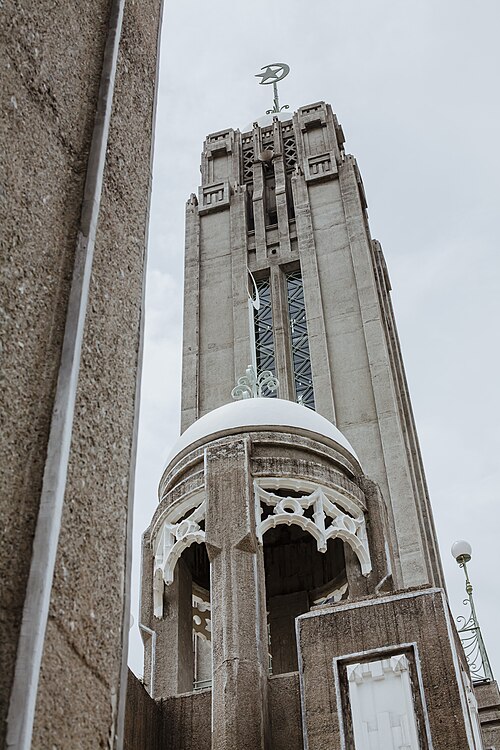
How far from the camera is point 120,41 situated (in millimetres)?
3873

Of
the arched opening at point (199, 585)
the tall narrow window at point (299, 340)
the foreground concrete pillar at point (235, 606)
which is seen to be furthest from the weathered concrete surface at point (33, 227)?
the tall narrow window at point (299, 340)

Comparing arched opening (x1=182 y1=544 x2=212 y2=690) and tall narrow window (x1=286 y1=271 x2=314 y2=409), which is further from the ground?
tall narrow window (x1=286 y1=271 x2=314 y2=409)

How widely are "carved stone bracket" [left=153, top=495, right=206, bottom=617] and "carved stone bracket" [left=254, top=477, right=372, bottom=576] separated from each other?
2.85ft

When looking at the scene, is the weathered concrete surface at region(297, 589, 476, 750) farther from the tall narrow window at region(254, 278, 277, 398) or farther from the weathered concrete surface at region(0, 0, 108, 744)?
the tall narrow window at region(254, 278, 277, 398)

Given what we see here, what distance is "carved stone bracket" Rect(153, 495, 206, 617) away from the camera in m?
13.7

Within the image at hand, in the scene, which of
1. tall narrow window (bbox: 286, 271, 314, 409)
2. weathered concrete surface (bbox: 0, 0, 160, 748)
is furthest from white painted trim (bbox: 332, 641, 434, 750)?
tall narrow window (bbox: 286, 271, 314, 409)

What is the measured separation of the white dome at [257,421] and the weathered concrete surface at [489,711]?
5.65m

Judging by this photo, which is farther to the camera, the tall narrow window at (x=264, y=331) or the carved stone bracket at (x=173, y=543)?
the tall narrow window at (x=264, y=331)

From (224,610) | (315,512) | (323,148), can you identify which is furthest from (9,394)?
(323,148)

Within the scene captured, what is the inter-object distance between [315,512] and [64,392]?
37.5 feet

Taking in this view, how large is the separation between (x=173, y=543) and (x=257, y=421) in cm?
215

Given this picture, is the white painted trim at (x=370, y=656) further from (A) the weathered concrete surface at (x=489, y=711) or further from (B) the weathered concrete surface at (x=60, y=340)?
(B) the weathered concrete surface at (x=60, y=340)

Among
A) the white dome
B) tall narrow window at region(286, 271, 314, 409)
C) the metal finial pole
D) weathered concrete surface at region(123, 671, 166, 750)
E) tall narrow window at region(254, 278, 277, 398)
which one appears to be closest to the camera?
weathered concrete surface at region(123, 671, 166, 750)

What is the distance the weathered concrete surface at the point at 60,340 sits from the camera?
2.39 metres
